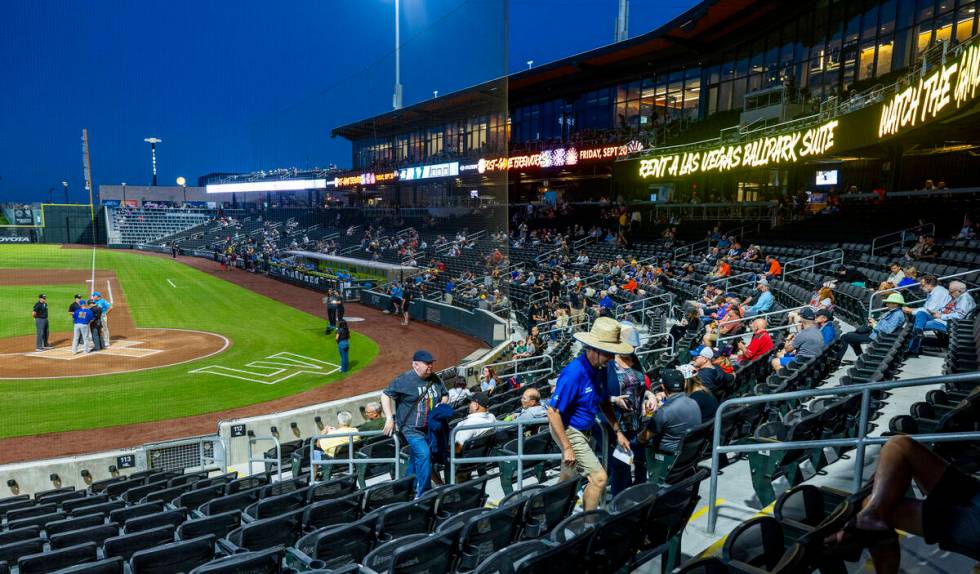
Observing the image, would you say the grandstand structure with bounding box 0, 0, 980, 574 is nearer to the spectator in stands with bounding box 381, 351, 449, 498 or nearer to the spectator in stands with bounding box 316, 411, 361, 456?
the spectator in stands with bounding box 316, 411, 361, 456

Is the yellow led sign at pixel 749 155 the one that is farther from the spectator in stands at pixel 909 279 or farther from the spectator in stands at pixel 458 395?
the spectator in stands at pixel 458 395

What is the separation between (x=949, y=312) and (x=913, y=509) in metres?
9.77

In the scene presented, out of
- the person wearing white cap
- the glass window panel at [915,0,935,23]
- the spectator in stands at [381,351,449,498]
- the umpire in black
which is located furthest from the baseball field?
the glass window panel at [915,0,935,23]

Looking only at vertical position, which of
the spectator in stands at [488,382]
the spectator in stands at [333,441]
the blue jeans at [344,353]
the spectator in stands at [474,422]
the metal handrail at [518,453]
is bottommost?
the blue jeans at [344,353]

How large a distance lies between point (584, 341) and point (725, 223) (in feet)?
85.6

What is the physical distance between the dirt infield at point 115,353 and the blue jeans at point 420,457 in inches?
656

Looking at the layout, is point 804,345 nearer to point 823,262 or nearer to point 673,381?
point 673,381

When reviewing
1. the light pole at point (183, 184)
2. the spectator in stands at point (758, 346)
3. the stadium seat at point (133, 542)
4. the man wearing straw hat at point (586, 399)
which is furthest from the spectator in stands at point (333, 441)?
the light pole at point (183, 184)

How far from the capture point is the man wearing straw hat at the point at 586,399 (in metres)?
4.63

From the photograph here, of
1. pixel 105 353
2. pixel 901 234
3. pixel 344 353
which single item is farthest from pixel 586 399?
pixel 105 353

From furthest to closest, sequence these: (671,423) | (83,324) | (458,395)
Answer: (83,324) → (458,395) → (671,423)

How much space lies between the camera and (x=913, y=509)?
9.14 ft

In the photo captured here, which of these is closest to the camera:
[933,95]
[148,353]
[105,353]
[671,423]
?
[671,423]

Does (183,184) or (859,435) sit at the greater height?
(183,184)
